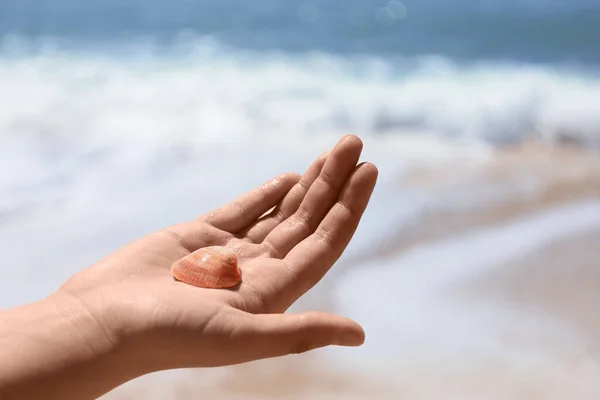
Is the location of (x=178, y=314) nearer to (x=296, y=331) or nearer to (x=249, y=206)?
(x=296, y=331)

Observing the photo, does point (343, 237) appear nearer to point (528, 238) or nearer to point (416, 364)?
point (416, 364)

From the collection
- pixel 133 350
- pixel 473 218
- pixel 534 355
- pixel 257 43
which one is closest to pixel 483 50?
pixel 257 43

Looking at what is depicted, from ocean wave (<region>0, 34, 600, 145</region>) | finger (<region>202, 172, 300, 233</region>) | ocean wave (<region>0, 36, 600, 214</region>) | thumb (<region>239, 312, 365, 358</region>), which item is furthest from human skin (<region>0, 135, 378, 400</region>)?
ocean wave (<region>0, 34, 600, 145</region>)

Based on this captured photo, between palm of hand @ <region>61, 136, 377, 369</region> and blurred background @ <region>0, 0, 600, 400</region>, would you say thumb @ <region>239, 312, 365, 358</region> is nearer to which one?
palm of hand @ <region>61, 136, 377, 369</region>

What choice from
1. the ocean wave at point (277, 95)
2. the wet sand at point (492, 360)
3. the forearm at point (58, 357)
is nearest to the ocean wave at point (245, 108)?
the ocean wave at point (277, 95)

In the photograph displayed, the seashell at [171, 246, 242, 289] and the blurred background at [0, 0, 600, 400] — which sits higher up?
the blurred background at [0, 0, 600, 400]
